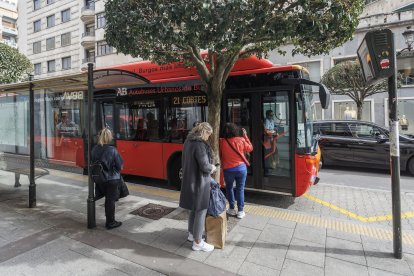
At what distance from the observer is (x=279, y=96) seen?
5.66 meters

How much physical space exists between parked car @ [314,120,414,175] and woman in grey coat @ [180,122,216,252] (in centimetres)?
599

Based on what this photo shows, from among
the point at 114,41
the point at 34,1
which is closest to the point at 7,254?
the point at 114,41

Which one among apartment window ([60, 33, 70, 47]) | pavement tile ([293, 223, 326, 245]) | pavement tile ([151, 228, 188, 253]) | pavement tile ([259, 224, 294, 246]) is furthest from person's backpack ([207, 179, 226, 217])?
apartment window ([60, 33, 70, 47])

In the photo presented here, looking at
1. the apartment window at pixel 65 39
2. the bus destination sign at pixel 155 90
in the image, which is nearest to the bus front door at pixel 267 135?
the bus destination sign at pixel 155 90

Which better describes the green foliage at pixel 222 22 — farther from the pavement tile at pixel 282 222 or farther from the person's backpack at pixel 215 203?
the pavement tile at pixel 282 222

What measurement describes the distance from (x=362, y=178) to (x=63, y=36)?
120 ft

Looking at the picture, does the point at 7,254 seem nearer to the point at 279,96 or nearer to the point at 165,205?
the point at 165,205

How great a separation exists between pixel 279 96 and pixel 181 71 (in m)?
2.50

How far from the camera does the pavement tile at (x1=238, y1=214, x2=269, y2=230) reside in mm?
4543

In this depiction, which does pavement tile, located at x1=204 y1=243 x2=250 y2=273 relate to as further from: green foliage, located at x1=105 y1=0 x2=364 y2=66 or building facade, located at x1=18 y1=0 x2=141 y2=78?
building facade, located at x1=18 y1=0 x2=141 y2=78

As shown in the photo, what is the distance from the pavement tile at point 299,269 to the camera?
3.26 meters

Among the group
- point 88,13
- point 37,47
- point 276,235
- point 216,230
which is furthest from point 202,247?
point 37,47

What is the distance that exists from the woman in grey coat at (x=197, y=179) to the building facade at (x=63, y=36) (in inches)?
1081

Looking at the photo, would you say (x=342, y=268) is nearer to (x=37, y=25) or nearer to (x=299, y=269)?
(x=299, y=269)
